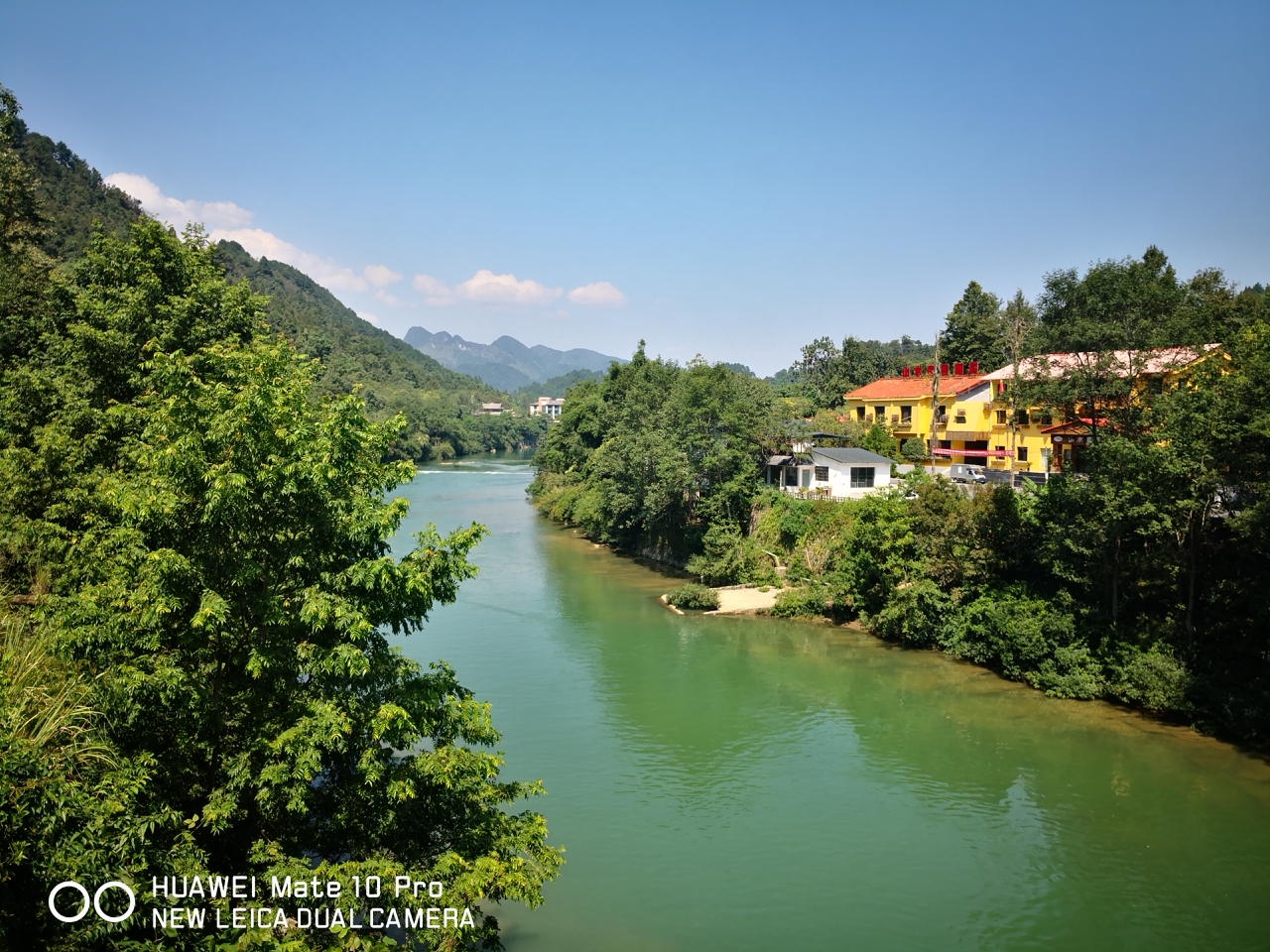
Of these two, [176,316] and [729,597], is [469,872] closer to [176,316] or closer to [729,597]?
[176,316]

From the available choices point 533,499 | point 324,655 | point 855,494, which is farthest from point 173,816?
point 533,499

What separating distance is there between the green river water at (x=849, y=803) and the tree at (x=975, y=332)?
106 ft

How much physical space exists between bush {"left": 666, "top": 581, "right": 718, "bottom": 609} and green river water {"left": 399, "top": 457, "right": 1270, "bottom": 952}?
127 inches

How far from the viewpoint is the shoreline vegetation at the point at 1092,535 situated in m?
17.2

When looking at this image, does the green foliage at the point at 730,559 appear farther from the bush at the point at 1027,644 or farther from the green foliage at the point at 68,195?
the green foliage at the point at 68,195

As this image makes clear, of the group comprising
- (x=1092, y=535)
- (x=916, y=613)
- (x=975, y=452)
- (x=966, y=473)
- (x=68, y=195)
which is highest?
(x=68, y=195)

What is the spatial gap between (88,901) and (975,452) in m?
36.3

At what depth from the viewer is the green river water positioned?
11758mm

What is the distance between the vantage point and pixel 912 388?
4178 cm

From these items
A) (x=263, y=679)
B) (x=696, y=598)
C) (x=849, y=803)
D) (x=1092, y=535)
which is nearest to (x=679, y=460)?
(x=696, y=598)

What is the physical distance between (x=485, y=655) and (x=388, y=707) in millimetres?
15281

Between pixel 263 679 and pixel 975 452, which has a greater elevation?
pixel 975 452

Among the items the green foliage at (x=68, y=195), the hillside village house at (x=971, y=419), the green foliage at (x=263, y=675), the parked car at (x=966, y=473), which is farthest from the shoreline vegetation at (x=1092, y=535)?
the green foliage at (x=68, y=195)

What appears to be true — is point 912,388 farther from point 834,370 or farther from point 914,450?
point 834,370
